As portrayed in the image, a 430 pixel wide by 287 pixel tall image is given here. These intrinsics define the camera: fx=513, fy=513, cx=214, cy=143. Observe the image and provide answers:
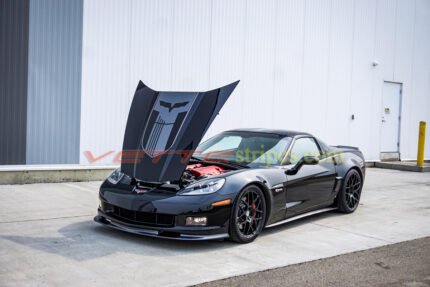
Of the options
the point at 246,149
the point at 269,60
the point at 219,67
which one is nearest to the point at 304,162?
the point at 246,149

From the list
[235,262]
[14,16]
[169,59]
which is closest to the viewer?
[235,262]

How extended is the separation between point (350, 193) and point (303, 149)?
1.23 m

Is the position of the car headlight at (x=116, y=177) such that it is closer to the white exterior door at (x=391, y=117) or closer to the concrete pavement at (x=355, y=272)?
the concrete pavement at (x=355, y=272)

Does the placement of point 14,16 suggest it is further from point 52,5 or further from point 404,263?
point 404,263

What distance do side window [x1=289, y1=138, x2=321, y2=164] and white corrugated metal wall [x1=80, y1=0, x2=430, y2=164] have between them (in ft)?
14.2

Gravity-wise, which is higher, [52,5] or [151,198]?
[52,5]

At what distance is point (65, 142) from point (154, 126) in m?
4.12

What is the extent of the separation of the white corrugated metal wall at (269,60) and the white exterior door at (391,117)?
257 millimetres

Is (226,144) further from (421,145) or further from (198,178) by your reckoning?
(421,145)

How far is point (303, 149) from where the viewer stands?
6.90 m

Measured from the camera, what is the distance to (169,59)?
10.7m

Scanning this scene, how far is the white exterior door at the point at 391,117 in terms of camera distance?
16.0m

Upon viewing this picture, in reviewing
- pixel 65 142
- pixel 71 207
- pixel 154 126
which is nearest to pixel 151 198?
pixel 154 126

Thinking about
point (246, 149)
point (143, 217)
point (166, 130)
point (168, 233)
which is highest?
point (166, 130)
